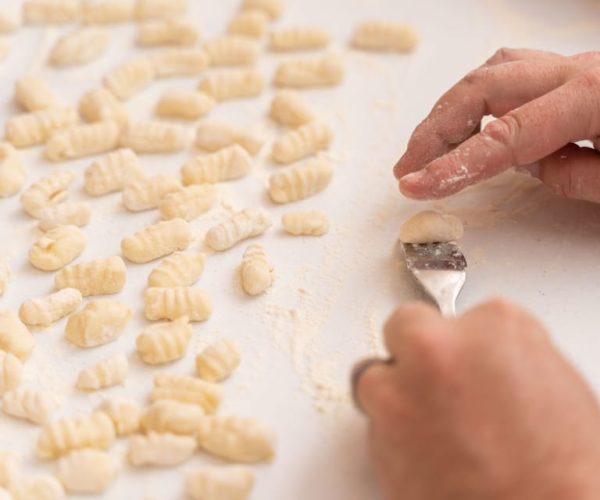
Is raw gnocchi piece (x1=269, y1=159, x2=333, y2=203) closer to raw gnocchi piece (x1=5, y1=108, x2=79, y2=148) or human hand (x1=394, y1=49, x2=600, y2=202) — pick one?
human hand (x1=394, y1=49, x2=600, y2=202)

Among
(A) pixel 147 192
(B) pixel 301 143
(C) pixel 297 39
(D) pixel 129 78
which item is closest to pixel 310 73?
(C) pixel 297 39

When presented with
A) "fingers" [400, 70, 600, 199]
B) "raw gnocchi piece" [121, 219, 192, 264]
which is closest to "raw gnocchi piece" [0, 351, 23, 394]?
"raw gnocchi piece" [121, 219, 192, 264]

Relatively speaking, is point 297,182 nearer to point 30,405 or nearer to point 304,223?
point 304,223

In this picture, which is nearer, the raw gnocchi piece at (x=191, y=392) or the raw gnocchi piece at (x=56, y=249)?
the raw gnocchi piece at (x=191, y=392)

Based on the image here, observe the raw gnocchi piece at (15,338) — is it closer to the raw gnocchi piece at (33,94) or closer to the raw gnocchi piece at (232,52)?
the raw gnocchi piece at (33,94)

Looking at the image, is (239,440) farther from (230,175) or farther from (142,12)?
(142,12)

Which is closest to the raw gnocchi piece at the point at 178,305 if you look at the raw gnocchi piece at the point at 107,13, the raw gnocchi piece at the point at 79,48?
the raw gnocchi piece at the point at 79,48
